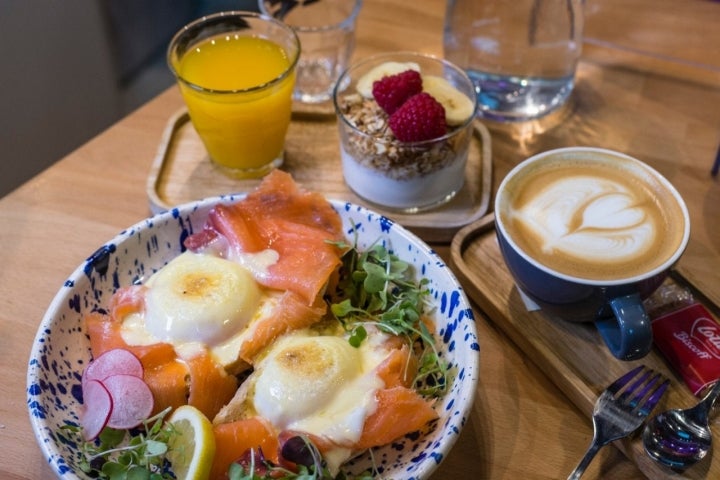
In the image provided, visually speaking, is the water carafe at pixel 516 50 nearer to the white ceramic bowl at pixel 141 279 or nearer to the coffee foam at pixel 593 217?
the coffee foam at pixel 593 217

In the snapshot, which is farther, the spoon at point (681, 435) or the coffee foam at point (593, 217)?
the coffee foam at point (593, 217)

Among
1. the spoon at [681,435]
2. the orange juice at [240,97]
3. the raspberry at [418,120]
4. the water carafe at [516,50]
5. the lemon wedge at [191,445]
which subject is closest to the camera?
the lemon wedge at [191,445]

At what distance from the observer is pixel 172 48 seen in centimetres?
150

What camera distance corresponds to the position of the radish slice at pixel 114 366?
102 cm

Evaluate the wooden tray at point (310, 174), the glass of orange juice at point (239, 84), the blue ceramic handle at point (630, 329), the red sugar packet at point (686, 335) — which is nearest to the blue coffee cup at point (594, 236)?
the blue ceramic handle at point (630, 329)

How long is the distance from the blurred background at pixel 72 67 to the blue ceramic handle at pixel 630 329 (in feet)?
6.63

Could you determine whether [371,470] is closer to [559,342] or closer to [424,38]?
[559,342]

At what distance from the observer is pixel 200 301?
1081 millimetres

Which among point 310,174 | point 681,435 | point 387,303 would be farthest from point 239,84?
point 681,435

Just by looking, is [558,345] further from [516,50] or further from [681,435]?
[516,50]

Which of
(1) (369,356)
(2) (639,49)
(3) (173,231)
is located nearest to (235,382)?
(1) (369,356)

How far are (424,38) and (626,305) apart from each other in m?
1.09

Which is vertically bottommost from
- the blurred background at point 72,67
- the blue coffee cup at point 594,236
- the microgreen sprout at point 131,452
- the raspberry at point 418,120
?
the blurred background at point 72,67

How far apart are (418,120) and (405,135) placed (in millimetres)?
40
